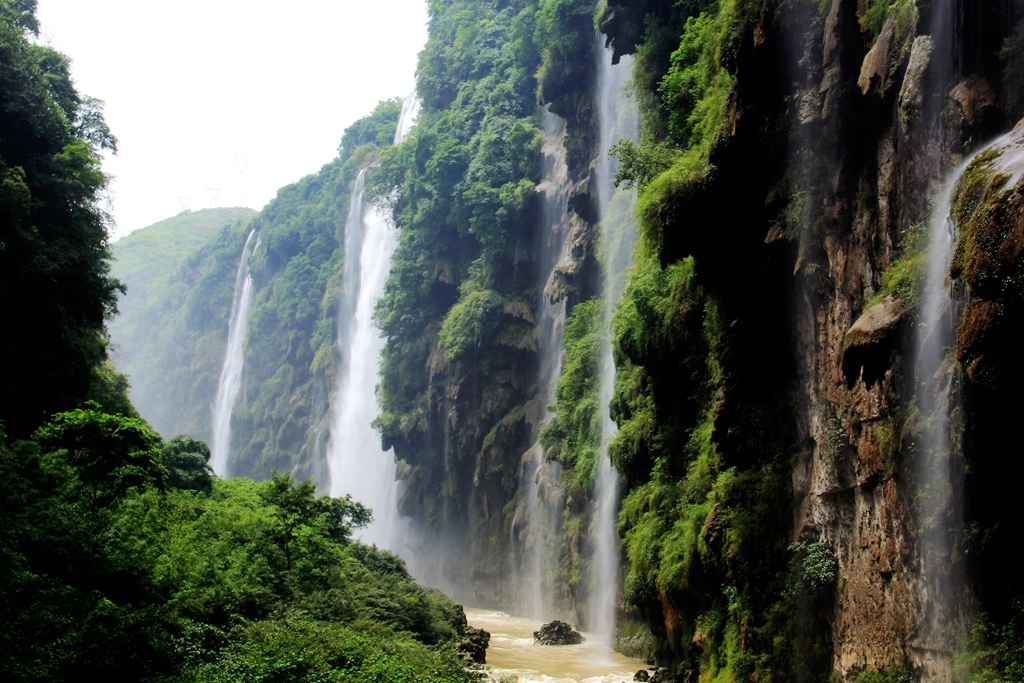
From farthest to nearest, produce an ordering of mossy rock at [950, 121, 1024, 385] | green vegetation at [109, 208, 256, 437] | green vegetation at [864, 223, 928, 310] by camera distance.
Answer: green vegetation at [109, 208, 256, 437] < green vegetation at [864, 223, 928, 310] < mossy rock at [950, 121, 1024, 385]

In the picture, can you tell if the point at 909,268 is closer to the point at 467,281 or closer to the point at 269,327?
the point at 467,281

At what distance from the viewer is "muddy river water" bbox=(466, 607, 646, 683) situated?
637 inches

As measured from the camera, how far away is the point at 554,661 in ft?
62.5

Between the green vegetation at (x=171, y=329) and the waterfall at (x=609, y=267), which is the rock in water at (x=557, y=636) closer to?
the waterfall at (x=609, y=267)

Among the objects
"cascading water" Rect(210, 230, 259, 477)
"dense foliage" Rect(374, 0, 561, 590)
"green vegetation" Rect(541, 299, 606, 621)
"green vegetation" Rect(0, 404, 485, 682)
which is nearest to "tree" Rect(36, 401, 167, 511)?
"green vegetation" Rect(0, 404, 485, 682)

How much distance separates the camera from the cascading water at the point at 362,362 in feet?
176

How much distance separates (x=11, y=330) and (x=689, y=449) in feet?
47.7

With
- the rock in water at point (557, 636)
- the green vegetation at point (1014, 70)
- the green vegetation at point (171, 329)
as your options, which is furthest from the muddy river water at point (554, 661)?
the green vegetation at point (171, 329)

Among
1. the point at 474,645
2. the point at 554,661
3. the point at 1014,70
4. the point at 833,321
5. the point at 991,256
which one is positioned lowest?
the point at 554,661

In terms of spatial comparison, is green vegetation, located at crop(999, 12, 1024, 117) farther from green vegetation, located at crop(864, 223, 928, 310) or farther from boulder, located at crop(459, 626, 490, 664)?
boulder, located at crop(459, 626, 490, 664)

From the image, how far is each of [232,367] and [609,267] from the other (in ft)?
188

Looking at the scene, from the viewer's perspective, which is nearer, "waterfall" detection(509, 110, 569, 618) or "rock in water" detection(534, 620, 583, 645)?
"rock in water" detection(534, 620, 583, 645)

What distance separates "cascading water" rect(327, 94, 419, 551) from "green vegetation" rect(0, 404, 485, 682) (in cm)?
3493

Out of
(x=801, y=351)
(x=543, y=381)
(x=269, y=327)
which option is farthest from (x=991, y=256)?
(x=269, y=327)
